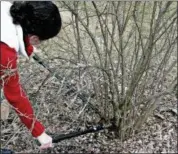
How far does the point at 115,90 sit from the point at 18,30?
4.49 feet

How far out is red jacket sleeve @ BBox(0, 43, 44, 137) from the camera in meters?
2.21

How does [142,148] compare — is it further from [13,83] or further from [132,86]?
[13,83]

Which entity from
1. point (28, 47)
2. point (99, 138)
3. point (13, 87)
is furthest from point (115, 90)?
point (13, 87)

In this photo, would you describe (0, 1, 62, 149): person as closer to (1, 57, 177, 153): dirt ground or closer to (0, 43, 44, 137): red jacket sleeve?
(0, 43, 44, 137): red jacket sleeve

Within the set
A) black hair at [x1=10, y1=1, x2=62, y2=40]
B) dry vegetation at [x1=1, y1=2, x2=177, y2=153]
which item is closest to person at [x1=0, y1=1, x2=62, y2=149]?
black hair at [x1=10, y1=1, x2=62, y2=40]

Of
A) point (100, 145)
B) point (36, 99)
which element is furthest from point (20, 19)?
point (100, 145)

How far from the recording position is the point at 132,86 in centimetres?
332

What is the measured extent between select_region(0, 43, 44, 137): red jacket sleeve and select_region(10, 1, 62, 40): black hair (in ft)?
0.49

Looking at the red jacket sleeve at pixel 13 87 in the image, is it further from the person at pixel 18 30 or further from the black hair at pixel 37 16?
the black hair at pixel 37 16

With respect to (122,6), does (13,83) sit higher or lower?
lower

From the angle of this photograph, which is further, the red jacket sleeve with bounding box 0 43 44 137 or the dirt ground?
the dirt ground

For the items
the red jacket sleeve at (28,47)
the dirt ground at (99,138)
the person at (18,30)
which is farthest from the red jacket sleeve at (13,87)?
the dirt ground at (99,138)

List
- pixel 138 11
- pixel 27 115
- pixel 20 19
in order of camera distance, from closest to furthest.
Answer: pixel 20 19
pixel 27 115
pixel 138 11

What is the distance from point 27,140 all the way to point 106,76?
2.41 feet
